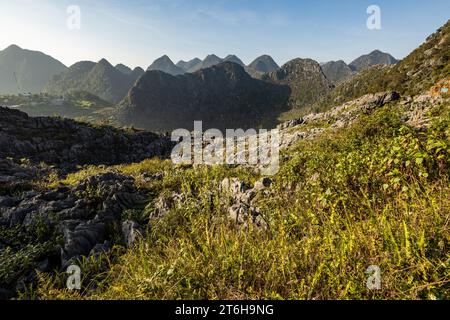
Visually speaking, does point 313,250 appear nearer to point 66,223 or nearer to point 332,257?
point 332,257

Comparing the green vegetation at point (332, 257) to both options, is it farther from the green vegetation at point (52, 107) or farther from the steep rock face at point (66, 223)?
the green vegetation at point (52, 107)

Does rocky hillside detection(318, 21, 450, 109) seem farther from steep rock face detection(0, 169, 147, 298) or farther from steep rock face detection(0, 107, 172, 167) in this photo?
steep rock face detection(0, 169, 147, 298)

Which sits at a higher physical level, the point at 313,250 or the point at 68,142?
the point at 68,142

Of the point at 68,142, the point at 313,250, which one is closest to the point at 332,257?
the point at 313,250

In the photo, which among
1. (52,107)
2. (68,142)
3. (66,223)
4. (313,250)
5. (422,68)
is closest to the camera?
(313,250)

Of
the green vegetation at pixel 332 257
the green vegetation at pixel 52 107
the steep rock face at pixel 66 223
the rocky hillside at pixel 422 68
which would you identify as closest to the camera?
the green vegetation at pixel 332 257

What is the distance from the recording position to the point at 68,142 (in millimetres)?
35062

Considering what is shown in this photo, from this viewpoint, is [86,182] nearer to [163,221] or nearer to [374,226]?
[163,221]

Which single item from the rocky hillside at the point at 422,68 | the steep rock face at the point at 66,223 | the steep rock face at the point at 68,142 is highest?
the rocky hillside at the point at 422,68

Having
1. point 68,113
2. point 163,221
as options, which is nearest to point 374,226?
→ point 163,221

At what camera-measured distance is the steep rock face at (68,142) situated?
30.4 metres

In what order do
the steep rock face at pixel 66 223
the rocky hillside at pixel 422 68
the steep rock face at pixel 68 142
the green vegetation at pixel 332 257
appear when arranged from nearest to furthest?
the green vegetation at pixel 332 257
the steep rock face at pixel 66 223
the steep rock face at pixel 68 142
the rocky hillside at pixel 422 68

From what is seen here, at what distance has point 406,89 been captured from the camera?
77.2 meters

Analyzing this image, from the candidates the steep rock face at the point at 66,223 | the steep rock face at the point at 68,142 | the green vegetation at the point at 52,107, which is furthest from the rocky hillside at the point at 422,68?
the green vegetation at the point at 52,107
